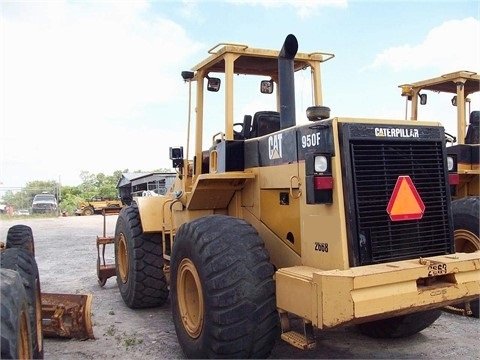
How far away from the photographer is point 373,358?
4.56 metres

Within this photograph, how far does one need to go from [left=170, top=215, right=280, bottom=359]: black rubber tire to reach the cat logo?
742 mm

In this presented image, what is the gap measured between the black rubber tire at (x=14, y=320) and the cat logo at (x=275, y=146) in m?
→ 2.30

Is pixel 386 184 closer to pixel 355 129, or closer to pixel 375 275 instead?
pixel 355 129

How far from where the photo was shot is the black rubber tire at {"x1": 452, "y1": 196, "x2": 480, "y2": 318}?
5832 mm

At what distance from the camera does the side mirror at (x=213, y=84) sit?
5656 mm

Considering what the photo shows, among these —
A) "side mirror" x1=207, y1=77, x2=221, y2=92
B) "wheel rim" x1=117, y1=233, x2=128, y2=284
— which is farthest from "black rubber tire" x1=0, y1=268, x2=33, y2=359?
"wheel rim" x1=117, y1=233, x2=128, y2=284

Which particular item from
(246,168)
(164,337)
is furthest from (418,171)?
(164,337)

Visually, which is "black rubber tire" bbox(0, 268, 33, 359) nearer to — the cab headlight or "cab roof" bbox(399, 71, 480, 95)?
the cab headlight

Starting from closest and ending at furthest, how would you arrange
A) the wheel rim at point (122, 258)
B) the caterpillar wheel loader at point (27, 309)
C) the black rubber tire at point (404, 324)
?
the caterpillar wheel loader at point (27, 309), the black rubber tire at point (404, 324), the wheel rim at point (122, 258)

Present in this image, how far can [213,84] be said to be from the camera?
5.68 metres

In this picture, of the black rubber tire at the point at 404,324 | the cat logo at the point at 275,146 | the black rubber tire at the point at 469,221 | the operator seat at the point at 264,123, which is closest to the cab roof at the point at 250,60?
the operator seat at the point at 264,123

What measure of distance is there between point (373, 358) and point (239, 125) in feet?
8.61

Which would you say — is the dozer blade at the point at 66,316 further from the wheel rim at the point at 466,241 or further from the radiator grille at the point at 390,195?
the wheel rim at the point at 466,241

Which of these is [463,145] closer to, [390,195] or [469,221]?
[469,221]
